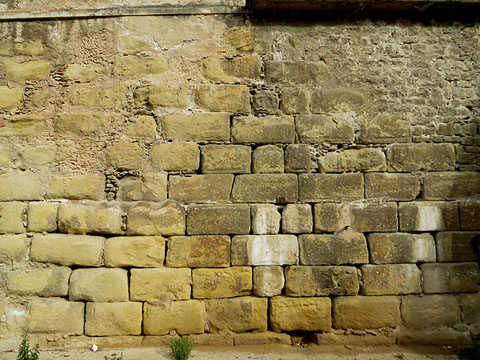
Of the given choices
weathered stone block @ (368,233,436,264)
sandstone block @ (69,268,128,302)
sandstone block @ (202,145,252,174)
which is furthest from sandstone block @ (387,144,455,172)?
sandstone block @ (69,268,128,302)

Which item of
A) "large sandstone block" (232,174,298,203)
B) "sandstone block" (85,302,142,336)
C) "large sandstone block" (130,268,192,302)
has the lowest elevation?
"sandstone block" (85,302,142,336)

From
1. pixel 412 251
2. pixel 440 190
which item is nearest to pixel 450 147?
pixel 440 190

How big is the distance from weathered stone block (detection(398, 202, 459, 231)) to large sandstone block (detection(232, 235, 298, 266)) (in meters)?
1.21

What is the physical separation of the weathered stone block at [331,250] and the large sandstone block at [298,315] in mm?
413

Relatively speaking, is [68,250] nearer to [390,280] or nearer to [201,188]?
[201,188]

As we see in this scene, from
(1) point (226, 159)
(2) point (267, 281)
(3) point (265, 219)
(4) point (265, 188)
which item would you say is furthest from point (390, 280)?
(1) point (226, 159)

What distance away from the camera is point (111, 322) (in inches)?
145

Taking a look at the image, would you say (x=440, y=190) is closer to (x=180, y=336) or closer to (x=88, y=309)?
(x=180, y=336)

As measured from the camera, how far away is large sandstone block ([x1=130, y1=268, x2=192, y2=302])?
3730mm

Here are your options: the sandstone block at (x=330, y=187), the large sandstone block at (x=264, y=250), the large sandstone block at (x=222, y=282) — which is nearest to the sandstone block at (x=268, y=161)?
the sandstone block at (x=330, y=187)

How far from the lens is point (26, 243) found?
12.6 feet

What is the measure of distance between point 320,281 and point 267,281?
547 millimetres

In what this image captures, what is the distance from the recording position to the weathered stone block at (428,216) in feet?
12.8

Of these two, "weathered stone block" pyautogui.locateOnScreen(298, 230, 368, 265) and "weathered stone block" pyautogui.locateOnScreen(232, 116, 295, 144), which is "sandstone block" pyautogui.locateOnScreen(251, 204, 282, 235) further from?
"weathered stone block" pyautogui.locateOnScreen(232, 116, 295, 144)
